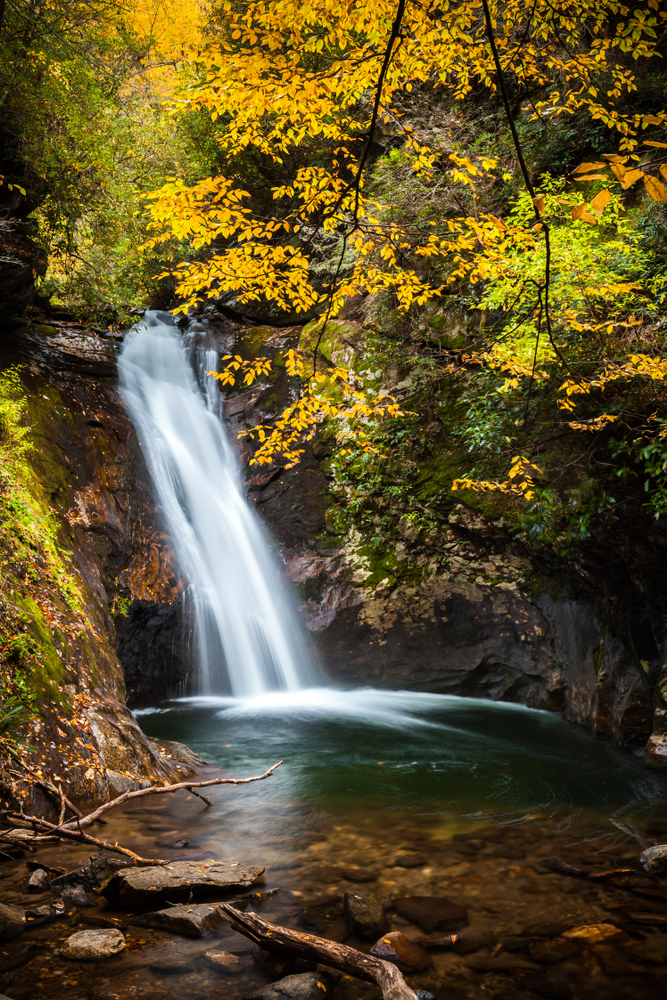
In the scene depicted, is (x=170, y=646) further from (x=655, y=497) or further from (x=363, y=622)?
(x=655, y=497)

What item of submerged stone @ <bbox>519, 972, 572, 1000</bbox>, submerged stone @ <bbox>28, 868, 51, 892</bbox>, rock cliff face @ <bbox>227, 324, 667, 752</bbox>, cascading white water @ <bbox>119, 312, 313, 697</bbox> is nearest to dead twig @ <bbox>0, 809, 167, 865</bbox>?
submerged stone @ <bbox>28, 868, 51, 892</bbox>

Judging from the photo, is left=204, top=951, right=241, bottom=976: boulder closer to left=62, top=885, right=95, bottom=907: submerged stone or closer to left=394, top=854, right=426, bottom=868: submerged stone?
left=62, top=885, right=95, bottom=907: submerged stone

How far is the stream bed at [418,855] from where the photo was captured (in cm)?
253

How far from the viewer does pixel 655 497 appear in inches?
222

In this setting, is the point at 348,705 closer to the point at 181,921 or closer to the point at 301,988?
the point at 181,921

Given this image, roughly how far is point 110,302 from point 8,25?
4.88 meters

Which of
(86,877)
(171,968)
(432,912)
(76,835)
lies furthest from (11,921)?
(432,912)

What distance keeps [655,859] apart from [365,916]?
206 cm

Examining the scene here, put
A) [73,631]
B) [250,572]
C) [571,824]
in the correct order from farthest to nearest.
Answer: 1. [250,572]
2. [73,631]
3. [571,824]

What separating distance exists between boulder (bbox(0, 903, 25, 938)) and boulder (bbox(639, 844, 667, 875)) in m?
3.64

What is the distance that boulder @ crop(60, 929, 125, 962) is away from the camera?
251 centimetres

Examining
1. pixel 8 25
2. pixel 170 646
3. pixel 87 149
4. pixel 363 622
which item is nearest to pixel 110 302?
pixel 87 149

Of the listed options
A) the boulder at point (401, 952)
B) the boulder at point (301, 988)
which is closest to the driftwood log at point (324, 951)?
the boulder at point (301, 988)

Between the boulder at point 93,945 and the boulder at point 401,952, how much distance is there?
1.23m
